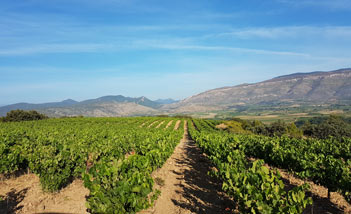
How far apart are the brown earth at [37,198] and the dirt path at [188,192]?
312cm

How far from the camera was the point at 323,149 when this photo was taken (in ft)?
45.8

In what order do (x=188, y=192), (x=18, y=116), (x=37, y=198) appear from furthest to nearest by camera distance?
(x=18, y=116)
(x=188, y=192)
(x=37, y=198)

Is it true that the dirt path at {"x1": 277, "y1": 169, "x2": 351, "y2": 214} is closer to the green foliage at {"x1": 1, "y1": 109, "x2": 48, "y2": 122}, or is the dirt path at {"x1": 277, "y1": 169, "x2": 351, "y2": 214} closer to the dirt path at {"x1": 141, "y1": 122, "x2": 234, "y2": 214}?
the dirt path at {"x1": 141, "y1": 122, "x2": 234, "y2": 214}

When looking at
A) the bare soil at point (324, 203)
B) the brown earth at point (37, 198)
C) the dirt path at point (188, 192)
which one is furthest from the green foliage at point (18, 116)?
the bare soil at point (324, 203)

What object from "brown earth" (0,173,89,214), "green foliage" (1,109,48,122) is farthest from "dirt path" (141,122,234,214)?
"green foliage" (1,109,48,122)

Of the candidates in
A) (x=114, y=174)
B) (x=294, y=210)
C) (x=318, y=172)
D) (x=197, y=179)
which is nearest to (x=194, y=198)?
(x=197, y=179)

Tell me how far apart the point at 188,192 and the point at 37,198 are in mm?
6641

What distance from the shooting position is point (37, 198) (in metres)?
8.39

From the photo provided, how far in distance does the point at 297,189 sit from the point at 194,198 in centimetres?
469

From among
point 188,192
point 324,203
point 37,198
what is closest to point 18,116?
point 37,198

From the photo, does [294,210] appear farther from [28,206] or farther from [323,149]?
[323,149]

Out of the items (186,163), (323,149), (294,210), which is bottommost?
(186,163)

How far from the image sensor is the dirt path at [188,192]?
315 inches

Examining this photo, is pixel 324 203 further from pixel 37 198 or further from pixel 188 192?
pixel 37 198
